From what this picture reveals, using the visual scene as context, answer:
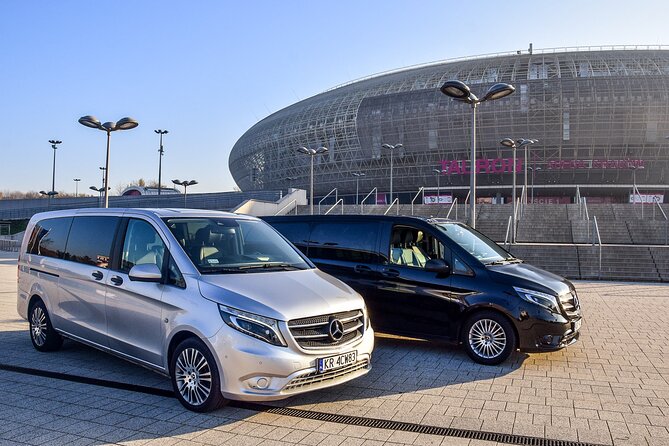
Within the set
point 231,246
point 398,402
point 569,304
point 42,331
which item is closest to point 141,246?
point 231,246

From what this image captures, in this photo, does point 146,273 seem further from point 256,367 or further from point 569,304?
point 569,304

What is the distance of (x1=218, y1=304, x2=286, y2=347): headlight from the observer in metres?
4.29

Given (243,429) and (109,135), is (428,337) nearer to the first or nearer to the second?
(243,429)

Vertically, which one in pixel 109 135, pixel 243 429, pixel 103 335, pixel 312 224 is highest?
pixel 109 135

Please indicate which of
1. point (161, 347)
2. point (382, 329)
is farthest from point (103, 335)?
point (382, 329)

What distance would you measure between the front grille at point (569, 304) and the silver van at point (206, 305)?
264 cm

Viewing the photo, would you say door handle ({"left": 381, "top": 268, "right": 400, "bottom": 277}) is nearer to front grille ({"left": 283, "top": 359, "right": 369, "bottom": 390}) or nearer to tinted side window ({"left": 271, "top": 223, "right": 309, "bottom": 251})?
tinted side window ({"left": 271, "top": 223, "right": 309, "bottom": 251})

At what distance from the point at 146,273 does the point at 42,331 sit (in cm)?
279

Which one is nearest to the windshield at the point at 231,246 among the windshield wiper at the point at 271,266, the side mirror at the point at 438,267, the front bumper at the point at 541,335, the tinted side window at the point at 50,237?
the windshield wiper at the point at 271,266

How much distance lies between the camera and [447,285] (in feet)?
22.0

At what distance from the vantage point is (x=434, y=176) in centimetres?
5788

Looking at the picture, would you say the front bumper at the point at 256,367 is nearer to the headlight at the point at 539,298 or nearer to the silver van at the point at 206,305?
the silver van at the point at 206,305

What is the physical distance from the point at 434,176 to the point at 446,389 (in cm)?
5366

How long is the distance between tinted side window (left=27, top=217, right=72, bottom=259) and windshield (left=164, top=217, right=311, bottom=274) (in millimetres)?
1934
